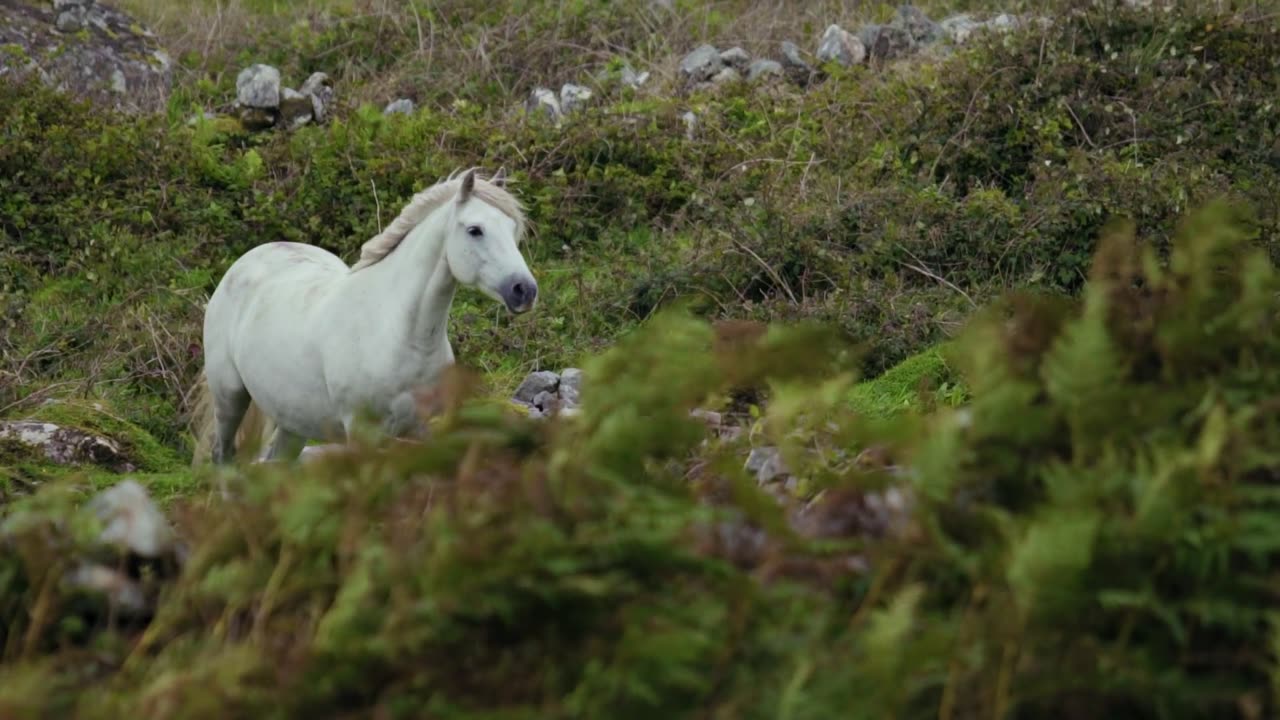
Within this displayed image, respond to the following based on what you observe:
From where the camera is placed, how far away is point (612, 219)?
9.64 meters

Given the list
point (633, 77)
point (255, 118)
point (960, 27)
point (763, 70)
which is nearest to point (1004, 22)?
point (960, 27)

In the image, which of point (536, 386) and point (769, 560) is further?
point (536, 386)

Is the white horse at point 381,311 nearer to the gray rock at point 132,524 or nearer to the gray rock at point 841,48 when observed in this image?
the gray rock at point 132,524

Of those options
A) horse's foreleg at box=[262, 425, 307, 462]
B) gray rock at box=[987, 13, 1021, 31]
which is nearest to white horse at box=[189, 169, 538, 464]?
Result: horse's foreleg at box=[262, 425, 307, 462]

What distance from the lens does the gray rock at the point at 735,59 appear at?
1147 centimetres

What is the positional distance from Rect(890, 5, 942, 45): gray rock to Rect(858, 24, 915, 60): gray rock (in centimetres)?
7

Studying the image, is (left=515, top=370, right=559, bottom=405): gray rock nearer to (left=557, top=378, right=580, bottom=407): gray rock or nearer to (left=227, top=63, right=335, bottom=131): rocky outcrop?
(left=557, top=378, right=580, bottom=407): gray rock

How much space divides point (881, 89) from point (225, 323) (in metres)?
4.95

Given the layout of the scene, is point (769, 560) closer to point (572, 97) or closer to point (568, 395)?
point (568, 395)

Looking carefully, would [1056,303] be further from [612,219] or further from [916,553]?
[612,219]

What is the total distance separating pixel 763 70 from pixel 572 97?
1353mm

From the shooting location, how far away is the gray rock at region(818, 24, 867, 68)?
1125 cm

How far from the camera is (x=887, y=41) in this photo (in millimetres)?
11438

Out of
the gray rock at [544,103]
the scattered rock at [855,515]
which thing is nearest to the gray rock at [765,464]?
the scattered rock at [855,515]
